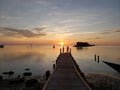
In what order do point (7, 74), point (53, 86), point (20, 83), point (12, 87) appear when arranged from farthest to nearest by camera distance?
point (7, 74) < point (20, 83) < point (12, 87) < point (53, 86)

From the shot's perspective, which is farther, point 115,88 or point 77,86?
point 115,88

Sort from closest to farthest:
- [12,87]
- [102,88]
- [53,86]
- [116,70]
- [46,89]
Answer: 1. [46,89]
2. [53,86]
3. [102,88]
4. [12,87]
5. [116,70]

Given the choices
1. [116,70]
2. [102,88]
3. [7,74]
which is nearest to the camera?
[102,88]

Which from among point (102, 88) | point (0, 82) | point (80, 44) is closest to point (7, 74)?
point (0, 82)

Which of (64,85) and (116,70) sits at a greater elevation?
(64,85)

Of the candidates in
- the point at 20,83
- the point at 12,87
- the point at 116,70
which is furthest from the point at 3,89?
the point at 116,70

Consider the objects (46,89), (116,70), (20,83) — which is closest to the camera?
(46,89)

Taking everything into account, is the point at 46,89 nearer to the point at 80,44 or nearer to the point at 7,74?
the point at 7,74

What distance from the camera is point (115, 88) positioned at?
19.3m

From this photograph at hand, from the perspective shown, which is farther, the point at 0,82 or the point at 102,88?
the point at 0,82

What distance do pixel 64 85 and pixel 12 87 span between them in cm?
1086

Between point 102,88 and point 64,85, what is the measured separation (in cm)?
834

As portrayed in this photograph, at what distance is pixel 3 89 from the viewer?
1939cm

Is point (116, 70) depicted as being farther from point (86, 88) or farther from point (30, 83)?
point (86, 88)
